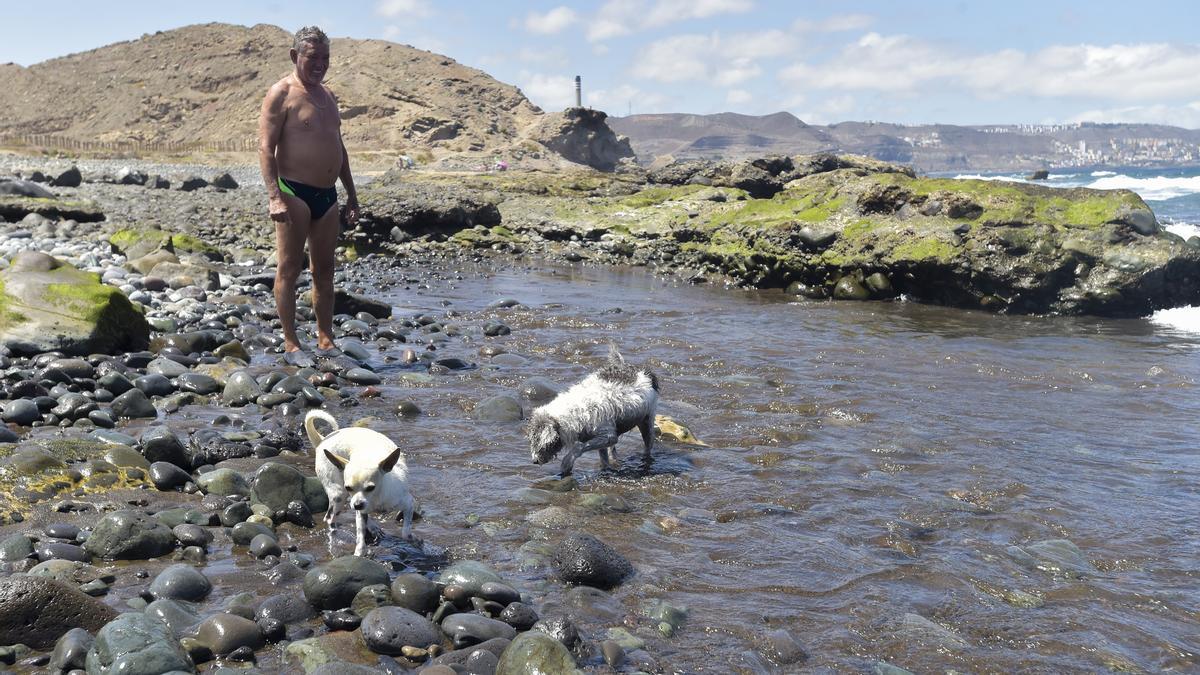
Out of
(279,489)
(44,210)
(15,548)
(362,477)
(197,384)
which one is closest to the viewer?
(15,548)

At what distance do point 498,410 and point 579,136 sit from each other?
10320cm

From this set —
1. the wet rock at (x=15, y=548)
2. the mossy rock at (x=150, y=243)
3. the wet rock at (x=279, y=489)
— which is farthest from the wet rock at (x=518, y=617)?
the mossy rock at (x=150, y=243)

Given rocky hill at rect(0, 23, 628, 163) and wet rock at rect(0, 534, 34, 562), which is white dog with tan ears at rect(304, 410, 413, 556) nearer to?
wet rock at rect(0, 534, 34, 562)

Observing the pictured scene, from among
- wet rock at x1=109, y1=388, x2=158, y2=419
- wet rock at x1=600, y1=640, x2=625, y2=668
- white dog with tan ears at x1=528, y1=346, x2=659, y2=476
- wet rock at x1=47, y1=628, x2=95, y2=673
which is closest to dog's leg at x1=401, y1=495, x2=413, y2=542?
white dog with tan ears at x1=528, y1=346, x2=659, y2=476

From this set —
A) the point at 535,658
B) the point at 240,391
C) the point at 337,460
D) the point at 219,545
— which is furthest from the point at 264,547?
the point at 240,391

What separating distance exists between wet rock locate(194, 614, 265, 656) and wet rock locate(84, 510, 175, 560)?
1214 millimetres

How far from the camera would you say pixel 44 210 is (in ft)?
76.4

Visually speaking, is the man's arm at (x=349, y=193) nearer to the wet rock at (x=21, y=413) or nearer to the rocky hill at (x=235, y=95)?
the wet rock at (x=21, y=413)

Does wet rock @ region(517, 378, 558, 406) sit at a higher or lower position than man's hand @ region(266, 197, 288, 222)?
lower

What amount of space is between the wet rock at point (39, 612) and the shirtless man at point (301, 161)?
6051 mm

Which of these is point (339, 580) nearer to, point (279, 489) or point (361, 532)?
point (361, 532)

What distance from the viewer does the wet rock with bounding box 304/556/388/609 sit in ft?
16.3

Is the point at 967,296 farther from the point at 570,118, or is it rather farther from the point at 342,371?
the point at 570,118

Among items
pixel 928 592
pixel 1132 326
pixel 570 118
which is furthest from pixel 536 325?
pixel 570 118
